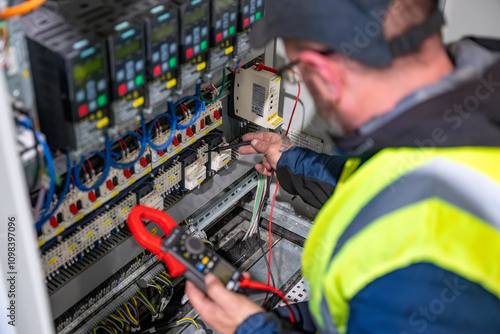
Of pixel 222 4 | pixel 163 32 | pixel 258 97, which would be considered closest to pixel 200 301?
pixel 163 32

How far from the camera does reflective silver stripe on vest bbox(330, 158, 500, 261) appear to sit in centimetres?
105

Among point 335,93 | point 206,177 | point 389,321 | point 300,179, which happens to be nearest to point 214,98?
point 206,177

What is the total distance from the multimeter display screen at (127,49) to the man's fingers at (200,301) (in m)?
0.64

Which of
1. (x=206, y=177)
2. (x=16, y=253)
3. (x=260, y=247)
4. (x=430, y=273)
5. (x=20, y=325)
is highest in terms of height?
(x=430, y=273)

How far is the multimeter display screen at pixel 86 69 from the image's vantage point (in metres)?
1.29

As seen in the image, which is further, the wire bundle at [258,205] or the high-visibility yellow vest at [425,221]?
the wire bundle at [258,205]

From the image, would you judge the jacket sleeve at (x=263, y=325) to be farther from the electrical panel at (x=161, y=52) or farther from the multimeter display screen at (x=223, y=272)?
the electrical panel at (x=161, y=52)

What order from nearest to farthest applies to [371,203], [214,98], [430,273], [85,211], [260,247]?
[430,273]
[371,203]
[85,211]
[214,98]
[260,247]

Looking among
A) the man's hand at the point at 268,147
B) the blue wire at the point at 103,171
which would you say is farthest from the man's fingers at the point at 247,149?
the blue wire at the point at 103,171

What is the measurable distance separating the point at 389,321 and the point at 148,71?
3.04 ft

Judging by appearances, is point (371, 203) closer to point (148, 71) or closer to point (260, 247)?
point (148, 71)

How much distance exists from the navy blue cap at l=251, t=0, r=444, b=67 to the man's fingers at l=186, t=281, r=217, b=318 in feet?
2.36

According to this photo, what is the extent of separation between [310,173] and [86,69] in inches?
33.8

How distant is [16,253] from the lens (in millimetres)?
1237
